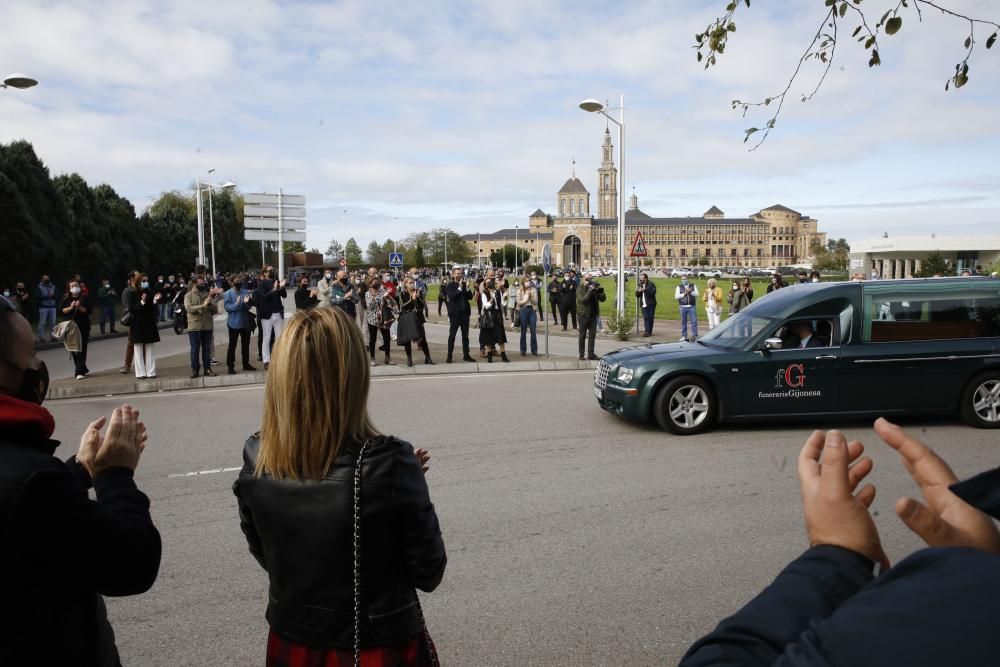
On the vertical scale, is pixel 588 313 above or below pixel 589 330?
above

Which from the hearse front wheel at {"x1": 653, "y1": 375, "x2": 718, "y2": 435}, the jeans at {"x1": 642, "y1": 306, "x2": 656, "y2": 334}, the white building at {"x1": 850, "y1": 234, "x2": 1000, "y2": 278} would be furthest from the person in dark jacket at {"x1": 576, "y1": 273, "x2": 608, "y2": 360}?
the white building at {"x1": 850, "y1": 234, "x2": 1000, "y2": 278}

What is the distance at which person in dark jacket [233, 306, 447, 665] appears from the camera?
206 cm

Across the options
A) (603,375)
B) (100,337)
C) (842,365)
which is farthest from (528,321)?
(100,337)

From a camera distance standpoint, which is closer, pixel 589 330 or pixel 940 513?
pixel 940 513

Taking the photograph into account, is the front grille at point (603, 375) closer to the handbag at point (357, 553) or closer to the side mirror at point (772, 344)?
the side mirror at point (772, 344)

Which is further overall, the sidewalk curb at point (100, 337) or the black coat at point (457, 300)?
the sidewalk curb at point (100, 337)

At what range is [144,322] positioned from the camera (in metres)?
12.8

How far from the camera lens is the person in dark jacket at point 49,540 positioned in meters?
1.61

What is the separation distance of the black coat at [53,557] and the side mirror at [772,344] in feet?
25.1

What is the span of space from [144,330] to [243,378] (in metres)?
1.87

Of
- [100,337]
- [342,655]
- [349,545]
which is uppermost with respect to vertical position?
[349,545]

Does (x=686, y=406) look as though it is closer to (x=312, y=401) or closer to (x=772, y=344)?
(x=772, y=344)

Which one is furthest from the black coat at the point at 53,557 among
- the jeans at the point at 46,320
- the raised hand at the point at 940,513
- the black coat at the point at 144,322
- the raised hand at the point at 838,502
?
the jeans at the point at 46,320

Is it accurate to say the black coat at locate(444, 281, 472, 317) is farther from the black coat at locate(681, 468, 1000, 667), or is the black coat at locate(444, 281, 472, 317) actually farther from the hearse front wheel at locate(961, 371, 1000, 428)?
Answer: the black coat at locate(681, 468, 1000, 667)
